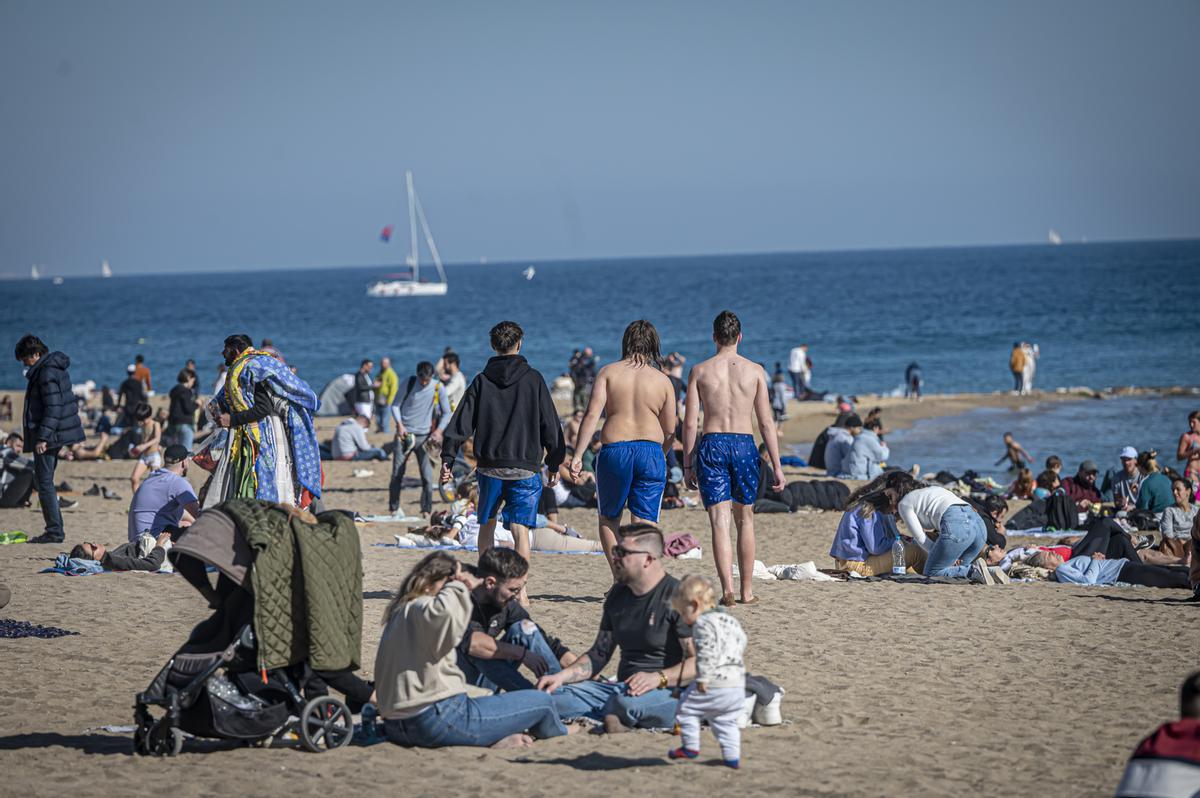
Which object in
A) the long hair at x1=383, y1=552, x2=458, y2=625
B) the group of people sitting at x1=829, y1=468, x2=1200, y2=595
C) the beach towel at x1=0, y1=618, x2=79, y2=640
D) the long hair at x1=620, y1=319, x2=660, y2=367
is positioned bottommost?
the beach towel at x1=0, y1=618, x2=79, y2=640

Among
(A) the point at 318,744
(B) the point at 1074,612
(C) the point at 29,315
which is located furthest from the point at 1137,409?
(C) the point at 29,315

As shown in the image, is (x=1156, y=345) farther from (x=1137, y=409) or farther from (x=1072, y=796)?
(x=1072, y=796)

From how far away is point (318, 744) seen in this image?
5.81 metres

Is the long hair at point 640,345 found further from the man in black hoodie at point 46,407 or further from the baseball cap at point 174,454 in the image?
the man in black hoodie at point 46,407

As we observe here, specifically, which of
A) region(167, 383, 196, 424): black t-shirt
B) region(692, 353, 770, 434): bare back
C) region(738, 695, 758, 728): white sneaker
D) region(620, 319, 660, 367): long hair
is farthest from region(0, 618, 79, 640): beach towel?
region(167, 383, 196, 424): black t-shirt

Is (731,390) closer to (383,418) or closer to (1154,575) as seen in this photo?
(1154,575)

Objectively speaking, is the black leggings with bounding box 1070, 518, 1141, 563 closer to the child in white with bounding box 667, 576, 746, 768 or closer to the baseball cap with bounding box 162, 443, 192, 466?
the child in white with bounding box 667, 576, 746, 768

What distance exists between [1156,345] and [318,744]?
158ft

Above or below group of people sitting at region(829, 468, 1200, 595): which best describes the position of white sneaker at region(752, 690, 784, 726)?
below

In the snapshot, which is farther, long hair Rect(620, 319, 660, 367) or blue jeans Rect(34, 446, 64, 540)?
blue jeans Rect(34, 446, 64, 540)

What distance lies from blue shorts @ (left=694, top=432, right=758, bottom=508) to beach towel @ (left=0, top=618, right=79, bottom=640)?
3918 millimetres

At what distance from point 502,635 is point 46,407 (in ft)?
20.3

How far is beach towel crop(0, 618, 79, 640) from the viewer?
788 cm

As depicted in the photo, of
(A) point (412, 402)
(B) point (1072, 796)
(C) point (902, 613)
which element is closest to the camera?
(B) point (1072, 796)
